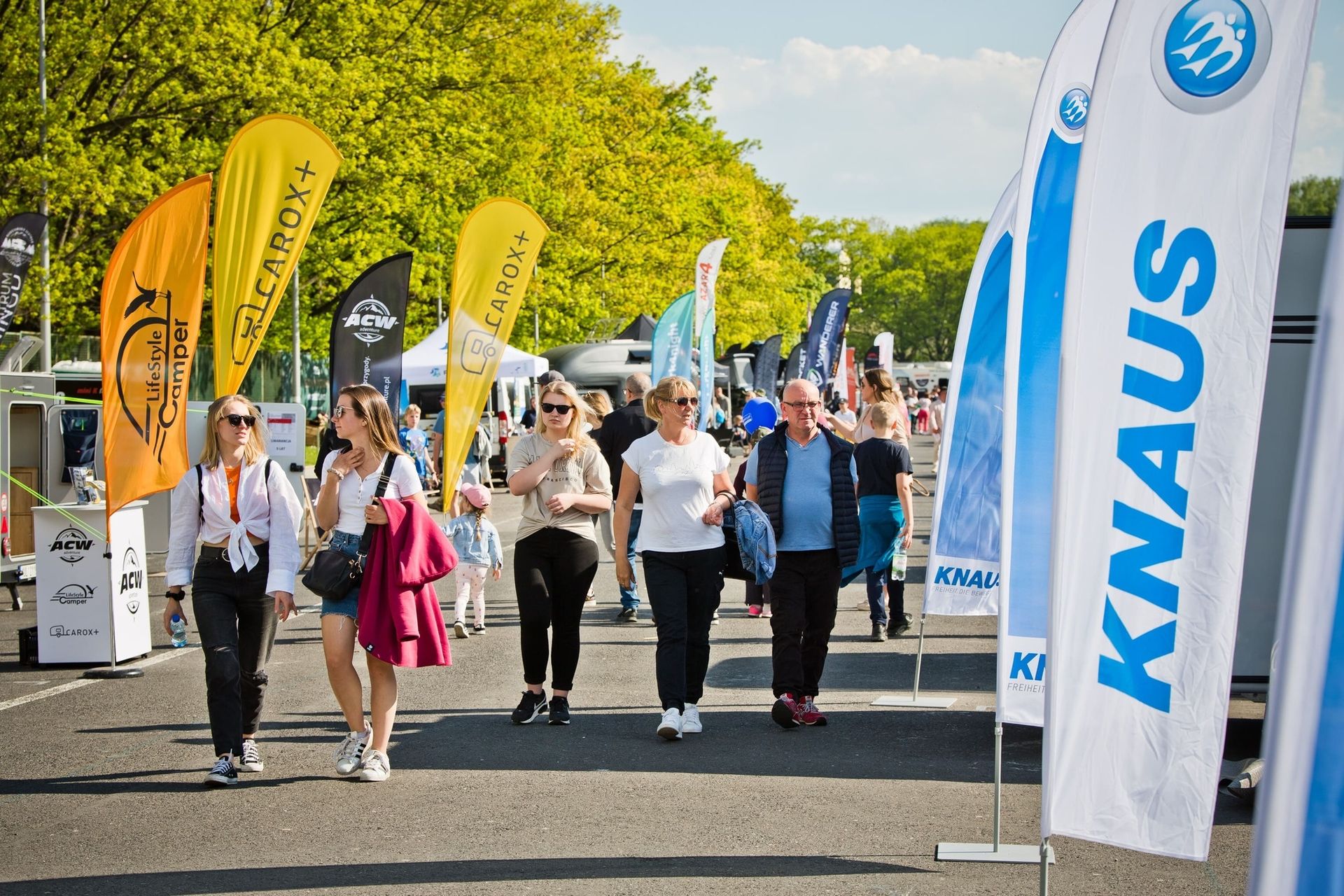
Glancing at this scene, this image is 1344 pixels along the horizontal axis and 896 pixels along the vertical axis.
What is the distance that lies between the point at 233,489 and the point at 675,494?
88.1 inches

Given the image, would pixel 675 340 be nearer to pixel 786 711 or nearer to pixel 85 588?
pixel 85 588

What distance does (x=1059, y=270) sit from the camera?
5262 millimetres

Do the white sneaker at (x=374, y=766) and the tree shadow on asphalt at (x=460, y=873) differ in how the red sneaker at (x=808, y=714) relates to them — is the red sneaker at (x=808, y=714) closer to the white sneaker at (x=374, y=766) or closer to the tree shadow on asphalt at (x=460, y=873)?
the white sneaker at (x=374, y=766)

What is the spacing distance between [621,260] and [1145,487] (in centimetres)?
3923

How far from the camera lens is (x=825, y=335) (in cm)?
2966

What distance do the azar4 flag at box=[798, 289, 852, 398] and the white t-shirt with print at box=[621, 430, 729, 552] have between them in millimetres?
21267

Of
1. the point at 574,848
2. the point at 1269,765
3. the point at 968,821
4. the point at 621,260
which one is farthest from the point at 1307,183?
the point at 621,260

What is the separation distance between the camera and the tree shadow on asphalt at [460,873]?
5.41 meters

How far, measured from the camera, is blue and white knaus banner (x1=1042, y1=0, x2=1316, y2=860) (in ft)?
12.8

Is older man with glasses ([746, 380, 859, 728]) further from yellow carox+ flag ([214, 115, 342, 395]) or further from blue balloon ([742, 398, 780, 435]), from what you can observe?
blue balloon ([742, 398, 780, 435])

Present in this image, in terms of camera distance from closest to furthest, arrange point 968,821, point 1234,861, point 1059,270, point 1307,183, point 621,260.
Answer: point 1059,270 < point 1234,861 < point 968,821 < point 1307,183 < point 621,260

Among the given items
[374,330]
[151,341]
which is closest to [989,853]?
[151,341]

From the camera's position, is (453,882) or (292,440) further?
(292,440)

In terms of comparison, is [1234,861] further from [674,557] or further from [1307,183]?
[1307,183]
